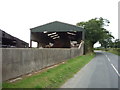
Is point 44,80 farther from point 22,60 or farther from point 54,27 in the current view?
point 54,27

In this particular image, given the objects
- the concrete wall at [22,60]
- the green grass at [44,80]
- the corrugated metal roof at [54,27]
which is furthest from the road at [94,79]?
the corrugated metal roof at [54,27]

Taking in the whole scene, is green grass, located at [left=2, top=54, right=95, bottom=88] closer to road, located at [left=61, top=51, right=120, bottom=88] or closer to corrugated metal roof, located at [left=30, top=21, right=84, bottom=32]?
road, located at [left=61, top=51, right=120, bottom=88]

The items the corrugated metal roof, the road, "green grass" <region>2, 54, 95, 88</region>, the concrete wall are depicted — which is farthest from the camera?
the corrugated metal roof

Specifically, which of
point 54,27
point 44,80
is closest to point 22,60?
point 44,80

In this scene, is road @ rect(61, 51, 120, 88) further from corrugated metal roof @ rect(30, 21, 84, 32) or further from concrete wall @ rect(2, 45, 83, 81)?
corrugated metal roof @ rect(30, 21, 84, 32)

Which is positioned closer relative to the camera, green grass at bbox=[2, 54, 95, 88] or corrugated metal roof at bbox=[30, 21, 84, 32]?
green grass at bbox=[2, 54, 95, 88]

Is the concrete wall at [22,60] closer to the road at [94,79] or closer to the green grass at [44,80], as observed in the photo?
the green grass at [44,80]

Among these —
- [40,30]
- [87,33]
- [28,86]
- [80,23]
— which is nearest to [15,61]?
[28,86]

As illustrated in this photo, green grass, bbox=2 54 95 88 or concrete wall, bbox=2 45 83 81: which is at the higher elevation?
concrete wall, bbox=2 45 83 81

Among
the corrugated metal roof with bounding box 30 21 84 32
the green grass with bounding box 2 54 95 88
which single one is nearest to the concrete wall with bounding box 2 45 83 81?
the green grass with bounding box 2 54 95 88

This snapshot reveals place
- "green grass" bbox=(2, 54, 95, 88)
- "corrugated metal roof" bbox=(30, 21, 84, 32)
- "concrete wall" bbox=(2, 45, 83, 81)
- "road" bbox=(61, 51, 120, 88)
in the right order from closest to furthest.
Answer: "green grass" bbox=(2, 54, 95, 88), "concrete wall" bbox=(2, 45, 83, 81), "road" bbox=(61, 51, 120, 88), "corrugated metal roof" bbox=(30, 21, 84, 32)

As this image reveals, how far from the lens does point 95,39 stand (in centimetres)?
5484

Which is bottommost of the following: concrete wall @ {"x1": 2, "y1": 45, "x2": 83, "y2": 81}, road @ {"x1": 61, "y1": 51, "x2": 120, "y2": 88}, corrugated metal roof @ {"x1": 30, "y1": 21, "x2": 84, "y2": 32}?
road @ {"x1": 61, "y1": 51, "x2": 120, "y2": 88}

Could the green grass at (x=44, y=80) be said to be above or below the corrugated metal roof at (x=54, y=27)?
below
